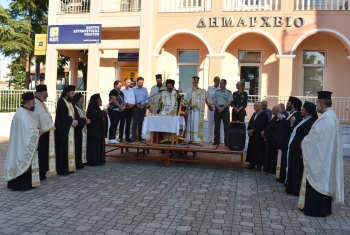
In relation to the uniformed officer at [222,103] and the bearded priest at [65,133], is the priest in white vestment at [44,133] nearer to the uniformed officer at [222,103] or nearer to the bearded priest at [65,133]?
the bearded priest at [65,133]

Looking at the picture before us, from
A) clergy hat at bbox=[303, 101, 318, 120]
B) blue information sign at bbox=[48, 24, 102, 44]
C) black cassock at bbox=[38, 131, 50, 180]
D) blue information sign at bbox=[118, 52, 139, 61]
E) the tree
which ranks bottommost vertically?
black cassock at bbox=[38, 131, 50, 180]

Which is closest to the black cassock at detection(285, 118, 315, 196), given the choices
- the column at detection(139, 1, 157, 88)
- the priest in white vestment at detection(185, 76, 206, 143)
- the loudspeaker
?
the loudspeaker

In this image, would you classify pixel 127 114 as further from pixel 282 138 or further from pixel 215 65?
pixel 215 65

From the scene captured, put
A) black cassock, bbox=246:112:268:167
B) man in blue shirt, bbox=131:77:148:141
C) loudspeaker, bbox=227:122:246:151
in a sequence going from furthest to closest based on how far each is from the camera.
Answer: man in blue shirt, bbox=131:77:148:141
black cassock, bbox=246:112:268:167
loudspeaker, bbox=227:122:246:151

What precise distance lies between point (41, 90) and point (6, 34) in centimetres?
1524

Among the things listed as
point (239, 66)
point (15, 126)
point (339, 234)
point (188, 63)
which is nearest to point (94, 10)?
point (188, 63)

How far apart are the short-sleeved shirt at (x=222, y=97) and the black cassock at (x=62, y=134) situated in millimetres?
4515

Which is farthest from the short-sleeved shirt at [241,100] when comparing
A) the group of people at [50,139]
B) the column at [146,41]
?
the column at [146,41]

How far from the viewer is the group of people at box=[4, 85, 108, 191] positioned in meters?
6.81

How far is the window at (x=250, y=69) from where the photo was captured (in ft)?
54.4

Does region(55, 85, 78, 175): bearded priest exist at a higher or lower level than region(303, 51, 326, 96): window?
lower

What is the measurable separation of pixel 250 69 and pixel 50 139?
1091 cm

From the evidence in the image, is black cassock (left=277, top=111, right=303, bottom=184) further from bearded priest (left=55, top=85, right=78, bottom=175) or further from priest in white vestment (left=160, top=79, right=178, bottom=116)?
bearded priest (left=55, top=85, right=78, bottom=175)

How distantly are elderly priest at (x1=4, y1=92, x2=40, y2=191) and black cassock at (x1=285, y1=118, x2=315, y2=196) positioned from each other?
4767 millimetres
